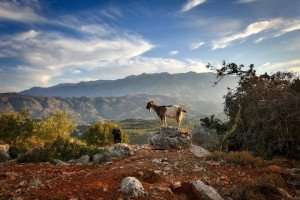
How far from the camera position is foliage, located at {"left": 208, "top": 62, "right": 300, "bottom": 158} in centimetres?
1708

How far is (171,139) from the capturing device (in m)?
20.3

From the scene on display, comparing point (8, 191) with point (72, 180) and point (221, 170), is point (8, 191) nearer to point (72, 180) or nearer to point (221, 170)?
point (72, 180)

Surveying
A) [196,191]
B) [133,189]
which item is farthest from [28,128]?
[196,191]

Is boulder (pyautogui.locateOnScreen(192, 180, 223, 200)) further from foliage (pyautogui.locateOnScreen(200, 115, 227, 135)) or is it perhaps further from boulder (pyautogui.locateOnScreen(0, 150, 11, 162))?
boulder (pyautogui.locateOnScreen(0, 150, 11, 162))

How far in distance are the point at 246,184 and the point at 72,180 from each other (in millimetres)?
6322

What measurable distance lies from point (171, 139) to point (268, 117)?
6.15 meters

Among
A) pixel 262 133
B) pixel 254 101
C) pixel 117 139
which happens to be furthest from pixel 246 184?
pixel 117 139

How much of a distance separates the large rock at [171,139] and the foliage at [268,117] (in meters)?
2.70

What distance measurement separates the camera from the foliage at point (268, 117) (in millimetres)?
17078

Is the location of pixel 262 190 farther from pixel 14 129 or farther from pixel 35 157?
pixel 14 129

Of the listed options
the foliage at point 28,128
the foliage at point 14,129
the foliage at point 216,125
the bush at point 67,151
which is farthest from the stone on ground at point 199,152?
the foliage at point 14,129

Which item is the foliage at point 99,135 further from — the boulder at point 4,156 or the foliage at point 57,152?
the foliage at point 57,152

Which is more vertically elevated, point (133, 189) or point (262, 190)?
point (133, 189)

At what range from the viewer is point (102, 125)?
176 ft
